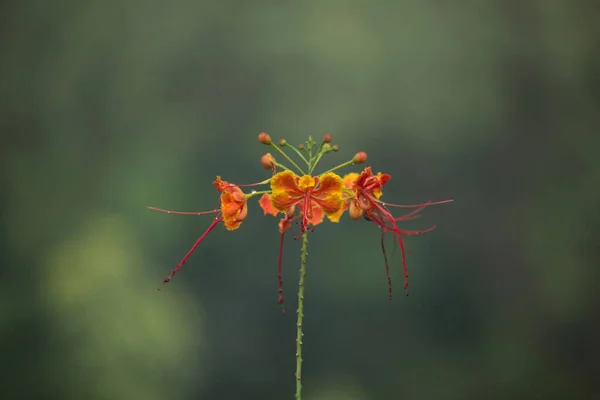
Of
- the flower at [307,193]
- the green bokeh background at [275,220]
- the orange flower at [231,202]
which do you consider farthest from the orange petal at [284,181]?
the green bokeh background at [275,220]

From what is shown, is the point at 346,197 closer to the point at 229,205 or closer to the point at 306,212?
the point at 306,212

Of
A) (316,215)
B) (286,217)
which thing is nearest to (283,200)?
(286,217)

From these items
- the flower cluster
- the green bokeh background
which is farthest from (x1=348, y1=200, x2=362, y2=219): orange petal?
the green bokeh background

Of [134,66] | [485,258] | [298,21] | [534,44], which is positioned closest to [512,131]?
[534,44]

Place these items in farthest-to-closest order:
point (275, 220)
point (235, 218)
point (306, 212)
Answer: point (275, 220)
point (235, 218)
point (306, 212)

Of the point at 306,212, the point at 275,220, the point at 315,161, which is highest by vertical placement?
the point at 275,220

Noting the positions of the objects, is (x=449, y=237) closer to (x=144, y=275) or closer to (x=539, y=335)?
(x=539, y=335)

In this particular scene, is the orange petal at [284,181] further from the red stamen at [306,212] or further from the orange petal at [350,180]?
the orange petal at [350,180]
